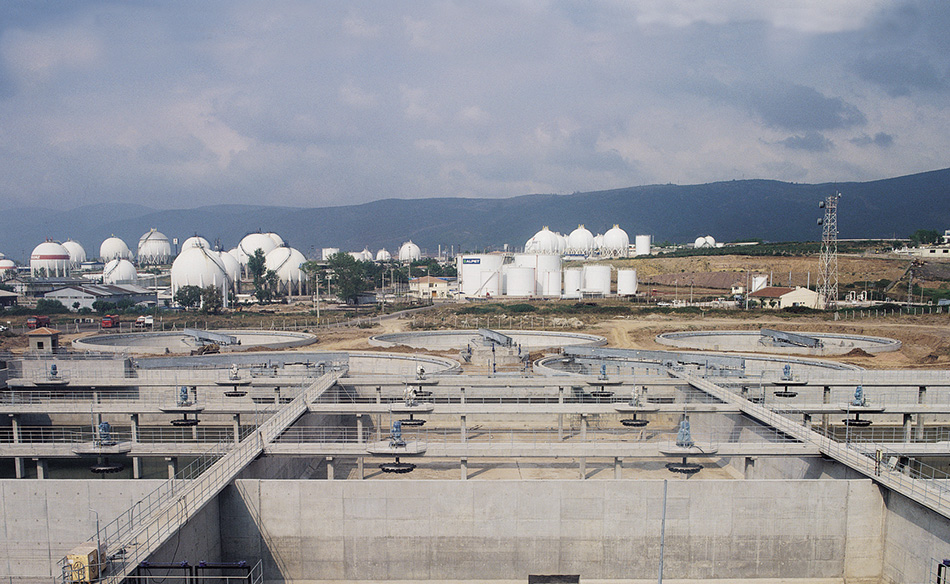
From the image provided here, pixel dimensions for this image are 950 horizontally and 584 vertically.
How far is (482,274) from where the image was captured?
119312 mm

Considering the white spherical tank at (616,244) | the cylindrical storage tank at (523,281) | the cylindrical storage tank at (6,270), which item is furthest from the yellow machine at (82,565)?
the cylindrical storage tank at (6,270)

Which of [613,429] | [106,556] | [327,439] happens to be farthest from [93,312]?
[106,556]

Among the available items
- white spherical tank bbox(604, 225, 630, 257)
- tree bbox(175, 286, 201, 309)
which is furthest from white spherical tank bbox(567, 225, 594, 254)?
tree bbox(175, 286, 201, 309)

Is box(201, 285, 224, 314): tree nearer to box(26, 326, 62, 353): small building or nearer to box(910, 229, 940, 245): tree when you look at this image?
box(26, 326, 62, 353): small building

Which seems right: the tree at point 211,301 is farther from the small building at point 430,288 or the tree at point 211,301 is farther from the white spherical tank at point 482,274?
the white spherical tank at point 482,274

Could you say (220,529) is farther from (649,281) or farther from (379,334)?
(649,281)

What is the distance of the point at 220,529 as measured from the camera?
22297 mm

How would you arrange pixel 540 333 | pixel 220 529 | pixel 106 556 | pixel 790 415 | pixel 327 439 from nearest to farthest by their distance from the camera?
pixel 106 556, pixel 220 529, pixel 790 415, pixel 327 439, pixel 540 333

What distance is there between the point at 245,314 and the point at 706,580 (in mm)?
85054

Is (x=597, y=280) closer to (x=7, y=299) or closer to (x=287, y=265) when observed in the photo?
(x=287, y=265)

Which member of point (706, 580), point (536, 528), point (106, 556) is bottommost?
point (706, 580)

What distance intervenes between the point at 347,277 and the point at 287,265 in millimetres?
24190

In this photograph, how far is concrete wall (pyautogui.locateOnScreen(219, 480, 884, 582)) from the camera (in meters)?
22.7

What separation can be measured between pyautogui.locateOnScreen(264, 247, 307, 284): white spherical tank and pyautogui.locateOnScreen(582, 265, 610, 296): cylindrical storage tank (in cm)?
5798
